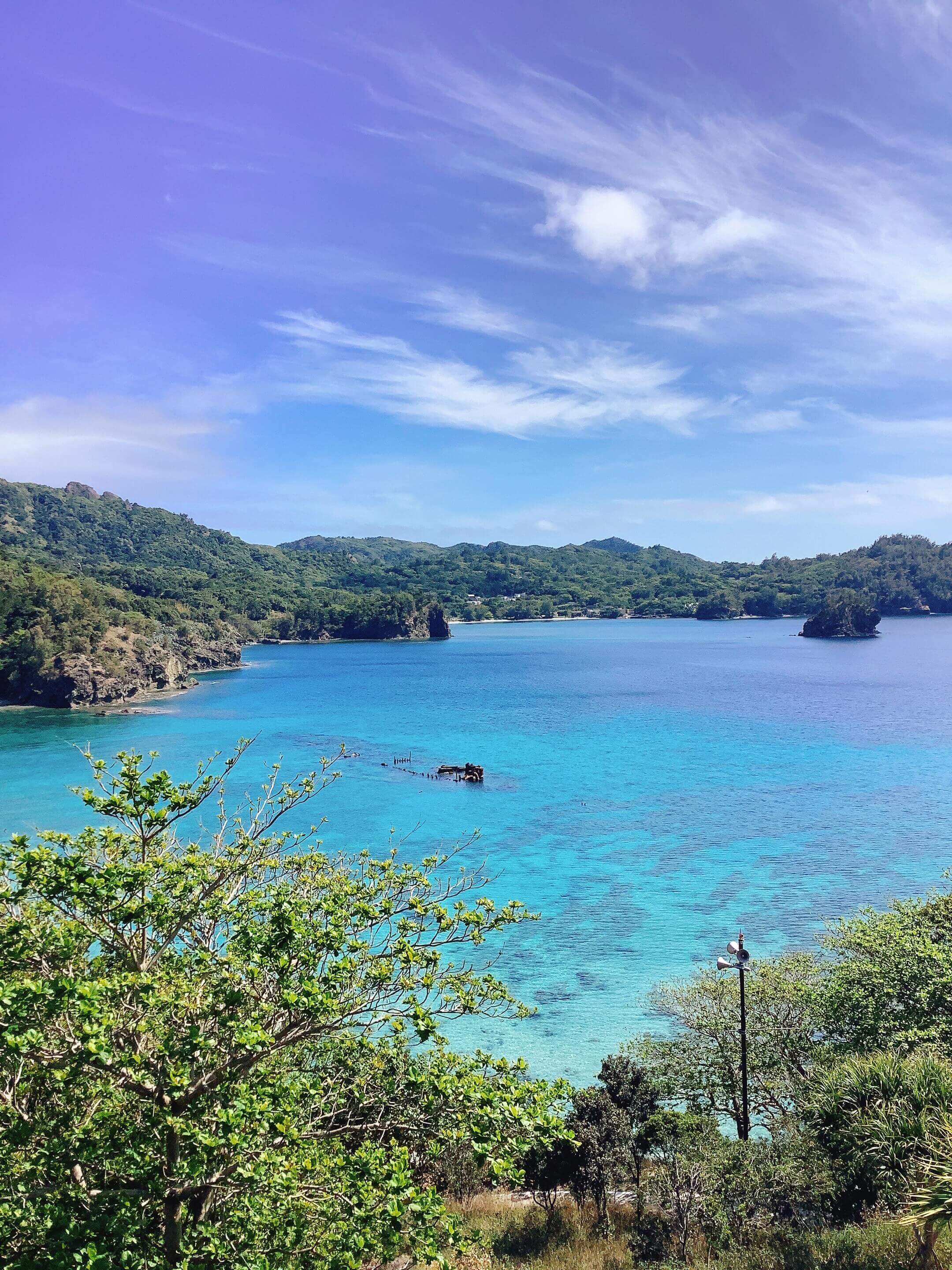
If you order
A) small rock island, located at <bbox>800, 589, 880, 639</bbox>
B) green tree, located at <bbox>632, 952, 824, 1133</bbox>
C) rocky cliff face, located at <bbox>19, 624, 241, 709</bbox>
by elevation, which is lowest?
green tree, located at <bbox>632, 952, 824, 1133</bbox>

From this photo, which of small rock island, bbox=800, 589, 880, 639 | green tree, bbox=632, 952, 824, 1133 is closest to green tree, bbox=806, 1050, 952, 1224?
green tree, bbox=632, 952, 824, 1133

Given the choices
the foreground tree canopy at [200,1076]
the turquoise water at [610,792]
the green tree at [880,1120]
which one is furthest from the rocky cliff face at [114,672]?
the green tree at [880,1120]

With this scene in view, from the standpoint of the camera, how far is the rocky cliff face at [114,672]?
9056cm

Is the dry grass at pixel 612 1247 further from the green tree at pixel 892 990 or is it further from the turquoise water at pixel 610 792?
the turquoise water at pixel 610 792

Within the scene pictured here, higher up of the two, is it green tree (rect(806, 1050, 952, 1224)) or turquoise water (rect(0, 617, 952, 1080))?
green tree (rect(806, 1050, 952, 1224))

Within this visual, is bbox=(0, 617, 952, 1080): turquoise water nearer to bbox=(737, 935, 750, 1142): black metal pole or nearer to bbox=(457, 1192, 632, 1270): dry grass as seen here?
bbox=(737, 935, 750, 1142): black metal pole

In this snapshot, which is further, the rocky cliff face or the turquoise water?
the rocky cliff face

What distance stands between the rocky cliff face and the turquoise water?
5.26 meters

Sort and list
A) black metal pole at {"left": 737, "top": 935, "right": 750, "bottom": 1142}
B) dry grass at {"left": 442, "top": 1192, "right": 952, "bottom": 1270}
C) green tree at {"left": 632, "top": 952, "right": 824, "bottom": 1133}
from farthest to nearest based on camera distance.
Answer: green tree at {"left": 632, "top": 952, "right": 824, "bottom": 1133}, black metal pole at {"left": 737, "top": 935, "right": 750, "bottom": 1142}, dry grass at {"left": 442, "top": 1192, "right": 952, "bottom": 1270}

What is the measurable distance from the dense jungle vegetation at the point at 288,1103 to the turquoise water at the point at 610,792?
9.81 metres

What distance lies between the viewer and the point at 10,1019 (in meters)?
7.25

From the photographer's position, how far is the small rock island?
183 metres

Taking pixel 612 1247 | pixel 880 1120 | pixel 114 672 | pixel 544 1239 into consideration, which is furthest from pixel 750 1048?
pixel 114 672

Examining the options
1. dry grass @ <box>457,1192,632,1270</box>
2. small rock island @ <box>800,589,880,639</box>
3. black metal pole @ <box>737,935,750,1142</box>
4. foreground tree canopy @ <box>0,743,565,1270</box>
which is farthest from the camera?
small rock island @ <box>800,589,880,639</box>
